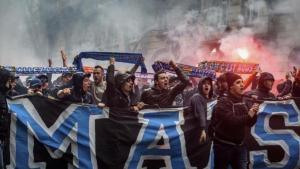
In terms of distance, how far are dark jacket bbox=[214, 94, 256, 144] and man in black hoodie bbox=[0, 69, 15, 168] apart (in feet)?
6.91

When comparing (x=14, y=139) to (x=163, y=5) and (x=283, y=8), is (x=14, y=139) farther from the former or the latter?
(x=163, y=5)

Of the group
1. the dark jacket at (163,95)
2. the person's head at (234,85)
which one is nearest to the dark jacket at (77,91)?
the dark jacket at (163,95)

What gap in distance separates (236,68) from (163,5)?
16.5 metres

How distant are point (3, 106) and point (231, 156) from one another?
2318 millimetres

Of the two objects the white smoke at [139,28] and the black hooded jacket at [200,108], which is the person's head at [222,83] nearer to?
the black hooded jacket at [200,108]

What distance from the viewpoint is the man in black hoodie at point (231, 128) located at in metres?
5.21

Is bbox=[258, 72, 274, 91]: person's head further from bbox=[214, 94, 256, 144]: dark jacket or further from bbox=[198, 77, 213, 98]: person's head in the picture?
bbox=[214, 94, 256, 144]: dark jacket

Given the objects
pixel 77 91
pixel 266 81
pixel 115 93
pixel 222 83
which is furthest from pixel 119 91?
pixel 266 81

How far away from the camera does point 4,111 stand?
16.4 feet

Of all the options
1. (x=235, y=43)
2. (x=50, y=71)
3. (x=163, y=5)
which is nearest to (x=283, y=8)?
(x=235, y=43)

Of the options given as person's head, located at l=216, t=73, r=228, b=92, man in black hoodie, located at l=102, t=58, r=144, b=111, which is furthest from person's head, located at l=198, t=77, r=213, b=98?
man in black hoodie, located at l=102, t=58, r=144, b=111

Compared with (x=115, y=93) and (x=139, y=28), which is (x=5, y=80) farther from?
(x=139, y=28)

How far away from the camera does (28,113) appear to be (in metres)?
5.29

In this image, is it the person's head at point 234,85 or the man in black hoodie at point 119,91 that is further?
the man in black hoodie at point 119,91
